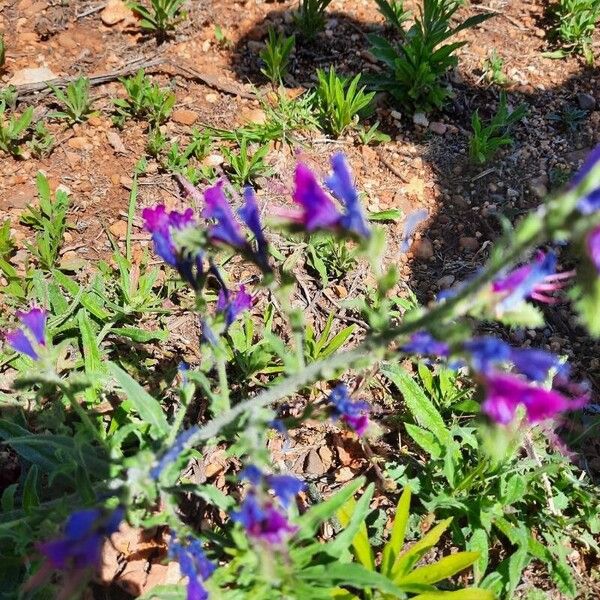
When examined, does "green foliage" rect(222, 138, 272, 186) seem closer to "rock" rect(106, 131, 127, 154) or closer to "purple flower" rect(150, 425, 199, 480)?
"rock" rect(106, 131, 127, 154)

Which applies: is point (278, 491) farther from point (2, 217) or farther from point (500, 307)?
point (2, 217)

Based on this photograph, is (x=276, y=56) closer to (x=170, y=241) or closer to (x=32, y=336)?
(x=170, y=241)

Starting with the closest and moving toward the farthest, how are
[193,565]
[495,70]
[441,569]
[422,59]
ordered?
[193,565] < [441,569] < [422,59] < [495,70]

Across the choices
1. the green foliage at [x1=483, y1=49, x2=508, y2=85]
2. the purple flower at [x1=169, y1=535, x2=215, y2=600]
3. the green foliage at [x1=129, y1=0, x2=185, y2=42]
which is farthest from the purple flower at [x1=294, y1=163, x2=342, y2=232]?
the green foliage at [x1=483, y1=49, x2=508, y2=85]

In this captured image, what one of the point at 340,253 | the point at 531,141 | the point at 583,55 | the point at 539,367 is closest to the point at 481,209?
the point at 531,141

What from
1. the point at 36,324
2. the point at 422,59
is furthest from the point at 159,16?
the point at 36,324

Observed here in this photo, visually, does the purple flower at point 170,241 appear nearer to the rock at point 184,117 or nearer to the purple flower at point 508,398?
the purple flower at point 508,398
